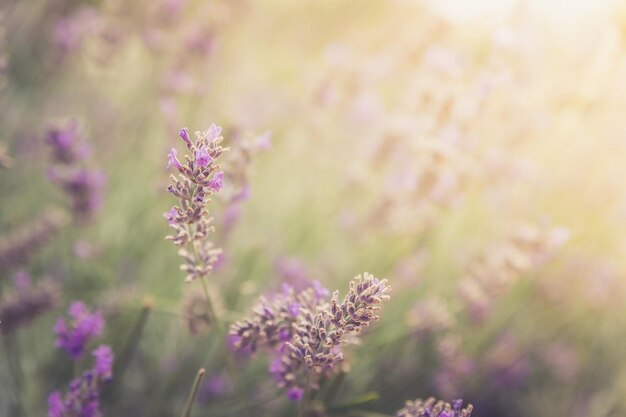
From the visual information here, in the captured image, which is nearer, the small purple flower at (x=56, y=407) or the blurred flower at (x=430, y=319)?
the small purple flower at (x=56, y=407)

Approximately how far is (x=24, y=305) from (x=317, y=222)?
1471 mm

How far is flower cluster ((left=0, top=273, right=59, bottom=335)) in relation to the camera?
1146 mm

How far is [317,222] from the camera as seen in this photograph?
2465mm

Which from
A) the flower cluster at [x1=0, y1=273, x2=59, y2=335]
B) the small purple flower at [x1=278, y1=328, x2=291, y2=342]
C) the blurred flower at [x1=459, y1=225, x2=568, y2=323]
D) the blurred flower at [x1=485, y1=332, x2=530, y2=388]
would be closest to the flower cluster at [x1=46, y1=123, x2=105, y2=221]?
the flower cluster at [x1=0, y1=273, x2=59, y2=335]

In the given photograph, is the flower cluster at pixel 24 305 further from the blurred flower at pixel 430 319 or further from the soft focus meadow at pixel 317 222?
the blurred flower at pixel 430 319

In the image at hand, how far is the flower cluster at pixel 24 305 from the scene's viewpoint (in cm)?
115

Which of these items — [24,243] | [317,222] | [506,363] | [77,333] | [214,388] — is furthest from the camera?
[317,222]

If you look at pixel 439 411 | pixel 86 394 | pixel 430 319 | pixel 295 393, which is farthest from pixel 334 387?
pixel 430 319

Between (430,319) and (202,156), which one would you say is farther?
(430,319)

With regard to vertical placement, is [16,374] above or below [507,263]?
above

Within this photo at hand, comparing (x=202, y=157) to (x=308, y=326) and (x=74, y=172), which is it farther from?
(x=74, y=172)

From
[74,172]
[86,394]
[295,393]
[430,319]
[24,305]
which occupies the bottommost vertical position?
[295,393]

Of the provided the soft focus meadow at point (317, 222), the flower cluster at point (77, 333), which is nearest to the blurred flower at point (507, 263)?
the soft focus meadow at point (317, 222)

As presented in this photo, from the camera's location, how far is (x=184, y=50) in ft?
6.67
